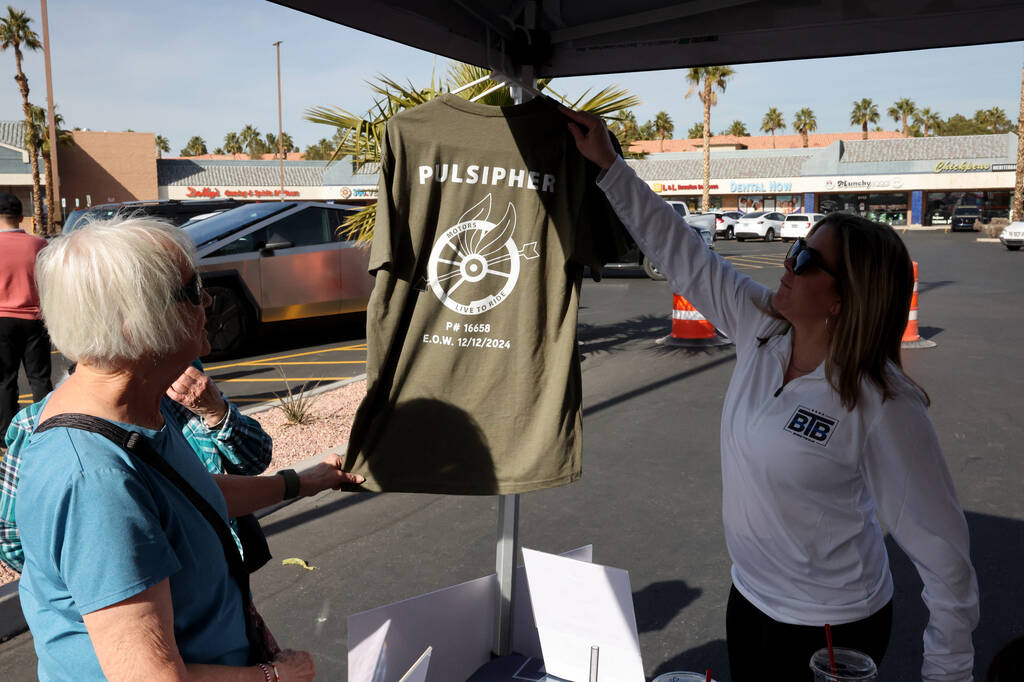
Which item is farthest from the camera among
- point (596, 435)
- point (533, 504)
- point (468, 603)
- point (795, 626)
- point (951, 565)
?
point (596, 435)

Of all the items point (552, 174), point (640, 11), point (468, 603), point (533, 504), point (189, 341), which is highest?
point (640, 11)

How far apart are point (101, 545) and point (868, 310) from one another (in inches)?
72.4

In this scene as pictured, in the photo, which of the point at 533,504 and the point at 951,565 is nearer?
the point at 951,565

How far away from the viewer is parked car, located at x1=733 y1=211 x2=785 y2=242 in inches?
1630

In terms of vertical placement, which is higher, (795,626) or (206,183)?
(206,183)

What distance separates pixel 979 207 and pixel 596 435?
183ft

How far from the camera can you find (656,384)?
29.9 feet

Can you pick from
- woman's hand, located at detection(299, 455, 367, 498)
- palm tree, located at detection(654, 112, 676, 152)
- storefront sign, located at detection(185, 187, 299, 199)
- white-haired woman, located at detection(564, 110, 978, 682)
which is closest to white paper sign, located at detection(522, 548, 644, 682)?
white-haired woman, located at detection(564, 110, 978, 682)

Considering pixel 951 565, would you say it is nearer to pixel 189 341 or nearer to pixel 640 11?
pixel 189 341

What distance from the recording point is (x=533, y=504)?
5.62 metres

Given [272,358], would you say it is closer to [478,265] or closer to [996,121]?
[478,265]

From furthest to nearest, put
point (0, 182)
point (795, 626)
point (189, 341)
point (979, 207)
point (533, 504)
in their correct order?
point (979, 207) → point (0, 182) → point (533, 504) → point (795, 626) → point (189, 341)

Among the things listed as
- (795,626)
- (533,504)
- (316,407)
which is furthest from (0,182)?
(795,626)

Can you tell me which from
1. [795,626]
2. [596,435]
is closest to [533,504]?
[596,435]
